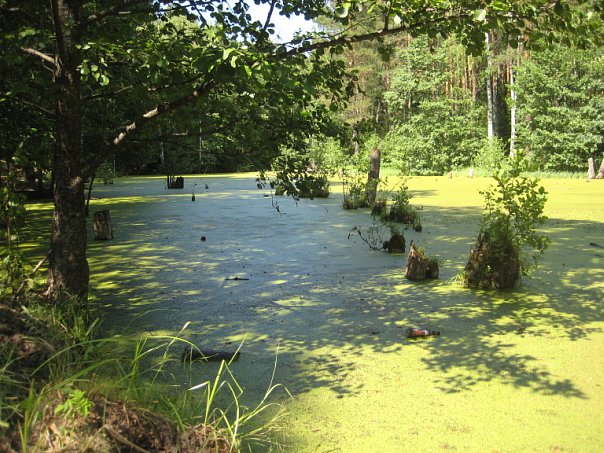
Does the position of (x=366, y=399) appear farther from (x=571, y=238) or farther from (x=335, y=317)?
(x=571, y=238)

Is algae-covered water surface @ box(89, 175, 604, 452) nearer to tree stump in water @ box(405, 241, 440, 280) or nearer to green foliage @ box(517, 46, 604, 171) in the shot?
tree stump in water @ box(405, 241, 440, 280)

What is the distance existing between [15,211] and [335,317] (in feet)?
6.53

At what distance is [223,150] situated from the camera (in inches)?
147

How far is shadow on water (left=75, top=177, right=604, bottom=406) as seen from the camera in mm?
2928

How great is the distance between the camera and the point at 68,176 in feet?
10.1

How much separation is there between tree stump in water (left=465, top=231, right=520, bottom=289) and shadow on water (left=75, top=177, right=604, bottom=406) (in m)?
0.14

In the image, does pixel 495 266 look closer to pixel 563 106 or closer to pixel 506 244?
pixel 506 244

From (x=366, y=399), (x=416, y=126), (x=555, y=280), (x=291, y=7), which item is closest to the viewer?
(x=366, y=399)

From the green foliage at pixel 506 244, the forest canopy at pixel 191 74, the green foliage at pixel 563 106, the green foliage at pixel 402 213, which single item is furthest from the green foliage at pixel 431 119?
the forest canopy at pixel 191 74

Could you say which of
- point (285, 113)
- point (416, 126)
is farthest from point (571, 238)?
point (416, 126)

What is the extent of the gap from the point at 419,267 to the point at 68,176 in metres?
2.87

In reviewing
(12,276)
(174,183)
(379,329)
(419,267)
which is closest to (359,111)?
(174,183)

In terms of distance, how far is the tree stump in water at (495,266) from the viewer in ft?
14.7

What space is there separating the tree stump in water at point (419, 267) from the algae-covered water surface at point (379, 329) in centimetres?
12
